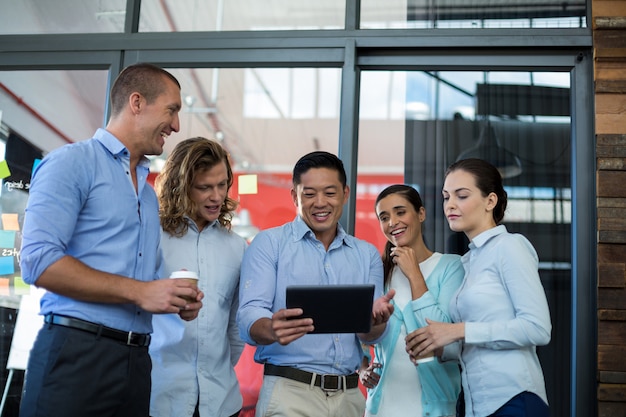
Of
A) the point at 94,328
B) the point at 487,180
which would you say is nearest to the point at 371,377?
the point at 487,180

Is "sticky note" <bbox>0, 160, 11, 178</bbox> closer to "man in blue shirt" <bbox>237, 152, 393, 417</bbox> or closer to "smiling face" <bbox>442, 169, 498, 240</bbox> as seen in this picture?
"man in blue shirt" <bbox>237, 152, 393, 417</bbox>

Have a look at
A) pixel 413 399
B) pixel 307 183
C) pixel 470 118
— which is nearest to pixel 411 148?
pixel 470 118

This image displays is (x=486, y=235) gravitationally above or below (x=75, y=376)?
above

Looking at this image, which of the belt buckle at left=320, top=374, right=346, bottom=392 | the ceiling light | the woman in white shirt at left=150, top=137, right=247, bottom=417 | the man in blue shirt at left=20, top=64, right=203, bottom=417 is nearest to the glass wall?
the ceiling light

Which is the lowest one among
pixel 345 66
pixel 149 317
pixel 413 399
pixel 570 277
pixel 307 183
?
pixel 413 399

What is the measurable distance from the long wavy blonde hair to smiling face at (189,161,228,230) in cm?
2

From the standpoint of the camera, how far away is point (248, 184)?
337 cm

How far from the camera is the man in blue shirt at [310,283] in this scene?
2.24 m

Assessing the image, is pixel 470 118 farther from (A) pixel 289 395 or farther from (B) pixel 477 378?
(A) pixel 289 395

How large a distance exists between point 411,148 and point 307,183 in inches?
39.6

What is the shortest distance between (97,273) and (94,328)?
162 millimetres

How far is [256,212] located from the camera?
334 centimetres

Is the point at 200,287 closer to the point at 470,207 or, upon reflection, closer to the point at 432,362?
the point at 432,362

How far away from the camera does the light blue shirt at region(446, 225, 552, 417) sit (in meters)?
2.18
